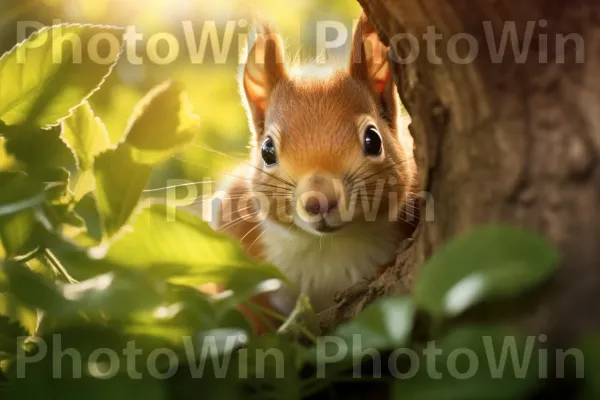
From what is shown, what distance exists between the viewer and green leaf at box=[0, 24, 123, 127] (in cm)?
69

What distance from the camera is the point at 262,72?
108 cm

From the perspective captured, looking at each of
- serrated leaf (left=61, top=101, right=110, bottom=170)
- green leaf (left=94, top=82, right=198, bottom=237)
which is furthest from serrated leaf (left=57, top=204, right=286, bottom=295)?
serrated leaf (left=61, top=101, right=110, bottom=170)

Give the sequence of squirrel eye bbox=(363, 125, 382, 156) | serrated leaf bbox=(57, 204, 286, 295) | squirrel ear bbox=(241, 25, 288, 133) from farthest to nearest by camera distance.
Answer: squirrel ear bbox=(241, 25, 288, 133) < squirrel eye bbox=(363, 125, 382, 156) < serrated leaf bbox=(57, 204, 286, 295)

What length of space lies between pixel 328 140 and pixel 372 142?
66mm

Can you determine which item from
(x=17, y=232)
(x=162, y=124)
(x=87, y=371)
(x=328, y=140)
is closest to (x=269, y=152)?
(x=328, y=140)

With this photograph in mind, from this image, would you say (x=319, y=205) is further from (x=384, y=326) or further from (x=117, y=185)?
(x=384, y=326)

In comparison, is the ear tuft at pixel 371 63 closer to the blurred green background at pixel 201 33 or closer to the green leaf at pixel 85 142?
the blurred green background at pixel 201 33

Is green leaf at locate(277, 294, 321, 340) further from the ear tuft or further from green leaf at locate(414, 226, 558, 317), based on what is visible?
the ear tuft

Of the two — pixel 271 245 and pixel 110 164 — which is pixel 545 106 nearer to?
pixel 110 164

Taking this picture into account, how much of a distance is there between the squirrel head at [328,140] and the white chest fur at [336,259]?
3cm

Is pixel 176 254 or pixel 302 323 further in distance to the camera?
pixel 302 323

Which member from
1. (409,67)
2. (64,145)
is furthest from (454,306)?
(64,145)

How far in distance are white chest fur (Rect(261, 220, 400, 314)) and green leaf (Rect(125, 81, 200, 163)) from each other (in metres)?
0.30

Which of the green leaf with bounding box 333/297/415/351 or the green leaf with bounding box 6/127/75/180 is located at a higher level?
the green leaf with bounding box 6/127/75/180
